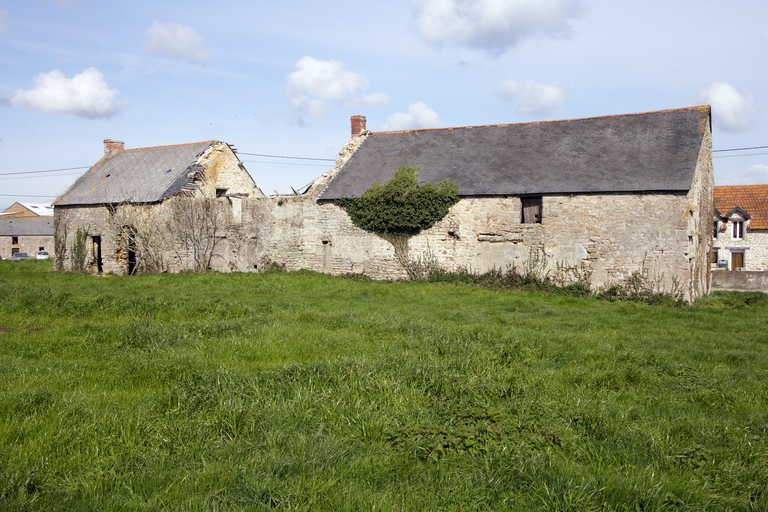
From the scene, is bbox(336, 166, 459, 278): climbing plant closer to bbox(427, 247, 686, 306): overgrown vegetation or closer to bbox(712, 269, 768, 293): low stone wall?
bbox(427, 247, 686, 306): overgrown vegetation

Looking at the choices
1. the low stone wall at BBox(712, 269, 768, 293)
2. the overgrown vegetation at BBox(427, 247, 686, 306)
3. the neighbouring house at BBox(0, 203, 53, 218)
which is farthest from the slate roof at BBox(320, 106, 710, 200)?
the neighbouring house at BBox(0, 203, 53, 218)

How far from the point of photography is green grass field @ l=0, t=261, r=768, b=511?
4.39m

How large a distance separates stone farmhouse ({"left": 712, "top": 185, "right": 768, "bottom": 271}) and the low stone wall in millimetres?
15049

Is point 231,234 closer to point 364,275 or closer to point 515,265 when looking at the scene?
point 364,275

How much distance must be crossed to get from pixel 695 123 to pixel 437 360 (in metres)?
16.1

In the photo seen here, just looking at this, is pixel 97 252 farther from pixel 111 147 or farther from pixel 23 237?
pixel 23 237

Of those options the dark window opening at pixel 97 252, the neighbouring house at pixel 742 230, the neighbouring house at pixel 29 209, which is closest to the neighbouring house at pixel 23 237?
the neighbouring house at pixel 29 209

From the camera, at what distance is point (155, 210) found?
24281mm

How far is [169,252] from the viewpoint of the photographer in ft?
79.9

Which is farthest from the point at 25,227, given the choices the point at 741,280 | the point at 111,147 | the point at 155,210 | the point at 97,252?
the point at 741,280

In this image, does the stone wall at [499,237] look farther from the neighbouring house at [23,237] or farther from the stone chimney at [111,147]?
the neighbouring house at [23,237]

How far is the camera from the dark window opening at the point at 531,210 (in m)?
19.7

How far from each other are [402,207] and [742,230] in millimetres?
28044

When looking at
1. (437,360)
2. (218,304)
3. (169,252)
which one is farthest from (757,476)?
(169,252)
